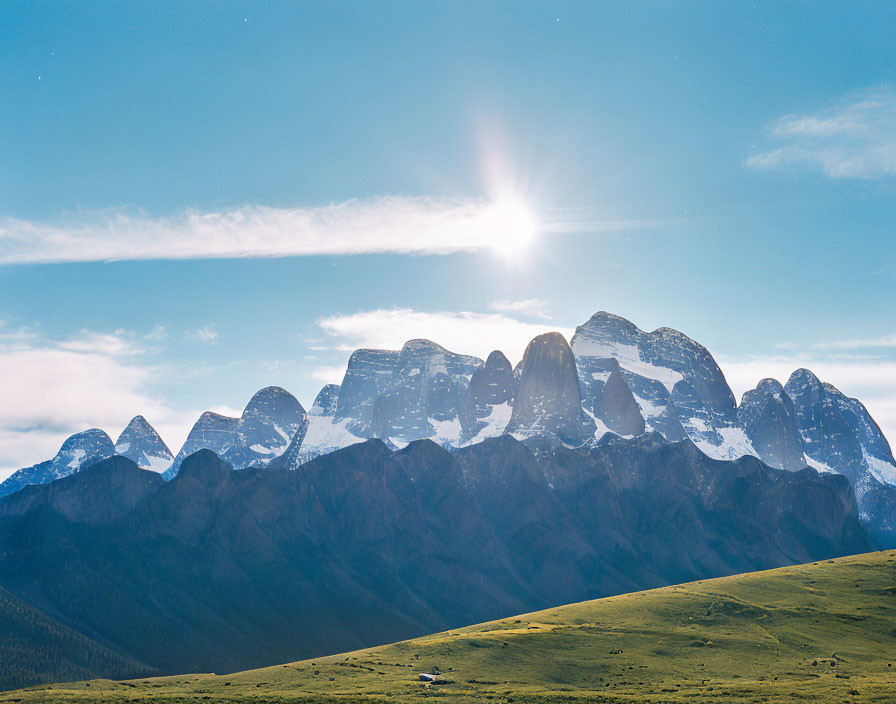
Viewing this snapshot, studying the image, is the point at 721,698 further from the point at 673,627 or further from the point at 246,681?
the point at 246,681

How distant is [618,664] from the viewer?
15850 cm

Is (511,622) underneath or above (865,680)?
above

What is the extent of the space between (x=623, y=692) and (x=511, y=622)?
192 feet

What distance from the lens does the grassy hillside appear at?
454 ft

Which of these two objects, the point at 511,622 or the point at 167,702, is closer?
the point at 167,702

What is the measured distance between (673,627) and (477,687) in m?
53.7

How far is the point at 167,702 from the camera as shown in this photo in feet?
453

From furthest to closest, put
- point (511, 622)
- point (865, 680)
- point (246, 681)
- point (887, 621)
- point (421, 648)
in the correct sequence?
point (511, 622), point (887, 621), point (421, 648), point (246, 681), point (865, 680)

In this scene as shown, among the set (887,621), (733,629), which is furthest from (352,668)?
(887,621)

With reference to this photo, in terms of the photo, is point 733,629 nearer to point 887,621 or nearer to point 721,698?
point 887,621

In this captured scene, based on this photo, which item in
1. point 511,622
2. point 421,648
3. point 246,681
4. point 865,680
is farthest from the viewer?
point 511,622

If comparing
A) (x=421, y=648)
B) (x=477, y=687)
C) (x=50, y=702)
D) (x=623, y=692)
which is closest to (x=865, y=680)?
(x=623, y=692)

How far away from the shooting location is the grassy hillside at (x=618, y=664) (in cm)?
13838

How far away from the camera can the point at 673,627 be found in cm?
18225
